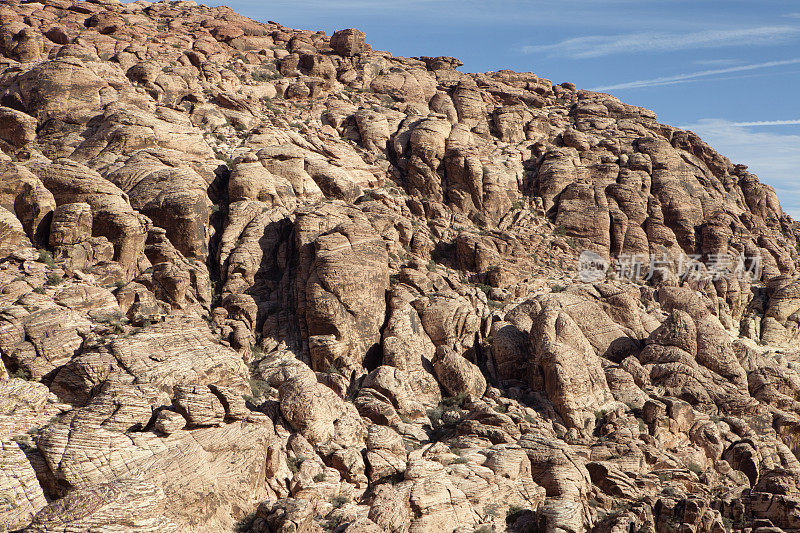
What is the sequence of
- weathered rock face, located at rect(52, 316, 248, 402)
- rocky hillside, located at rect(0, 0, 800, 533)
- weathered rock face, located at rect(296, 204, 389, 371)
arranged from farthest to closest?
weathered rock face, located at rect(296, 204, 389, 371) < weathered rock face, located at rect(52, 316, 248, 402) < rocky hillside, located at rect(0, 0, 800, 533)

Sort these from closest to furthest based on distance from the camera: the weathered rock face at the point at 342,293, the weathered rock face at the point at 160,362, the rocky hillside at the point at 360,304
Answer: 1. the rocky hillside at the point at 360,304
2. the weathered rock face at the point at 160,362
3. the weathered rock face at the point at 342,293

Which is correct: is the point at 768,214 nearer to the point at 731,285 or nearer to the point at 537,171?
the point at 731,285

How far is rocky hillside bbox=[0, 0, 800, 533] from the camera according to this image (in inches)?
1182

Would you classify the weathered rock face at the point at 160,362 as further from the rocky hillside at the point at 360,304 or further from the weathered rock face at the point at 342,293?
the weathered rock face at the point at 342,293

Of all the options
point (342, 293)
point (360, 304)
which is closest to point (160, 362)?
point (342, 293)

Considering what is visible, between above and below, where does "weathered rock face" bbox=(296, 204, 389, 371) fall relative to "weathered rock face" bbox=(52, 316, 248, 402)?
above

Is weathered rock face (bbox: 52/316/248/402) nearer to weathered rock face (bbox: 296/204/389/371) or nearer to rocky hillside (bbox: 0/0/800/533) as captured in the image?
rocky hillside (bbox: 0/0/800/533)

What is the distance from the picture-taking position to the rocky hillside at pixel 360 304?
30.0 m

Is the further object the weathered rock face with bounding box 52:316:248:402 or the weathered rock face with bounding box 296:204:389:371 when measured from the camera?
the weathered rock face with bounding box 296:204:389:371

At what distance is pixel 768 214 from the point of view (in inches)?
2613

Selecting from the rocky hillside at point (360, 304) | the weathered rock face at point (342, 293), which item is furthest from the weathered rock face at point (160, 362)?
the weathered rock face at point (342, 293)

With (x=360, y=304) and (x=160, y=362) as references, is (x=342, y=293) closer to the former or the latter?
(x=360, y=304)

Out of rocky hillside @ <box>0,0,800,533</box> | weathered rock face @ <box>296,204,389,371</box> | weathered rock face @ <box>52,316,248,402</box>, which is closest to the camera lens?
rocky hillside @ <box>0,0,800,533</box>

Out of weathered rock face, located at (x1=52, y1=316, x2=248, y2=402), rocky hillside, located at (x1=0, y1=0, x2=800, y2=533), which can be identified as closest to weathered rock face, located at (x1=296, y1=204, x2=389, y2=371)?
rocky hillside, located at (x1=0, y1=0, x2=800, y2=533)
